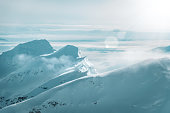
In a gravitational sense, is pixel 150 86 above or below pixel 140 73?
below

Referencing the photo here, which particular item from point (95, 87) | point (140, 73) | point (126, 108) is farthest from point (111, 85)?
point (126, 108)

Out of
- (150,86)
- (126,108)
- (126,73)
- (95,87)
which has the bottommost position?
(126,108)

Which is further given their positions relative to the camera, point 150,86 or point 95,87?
point 95,87

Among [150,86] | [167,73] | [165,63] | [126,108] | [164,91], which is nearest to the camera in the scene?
Answer: [126,108]

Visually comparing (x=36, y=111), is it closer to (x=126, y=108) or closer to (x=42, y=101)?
(x=42, y=101)

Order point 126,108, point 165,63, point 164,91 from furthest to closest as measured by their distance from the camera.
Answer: point 165,63
point 164,91
point 126,108
